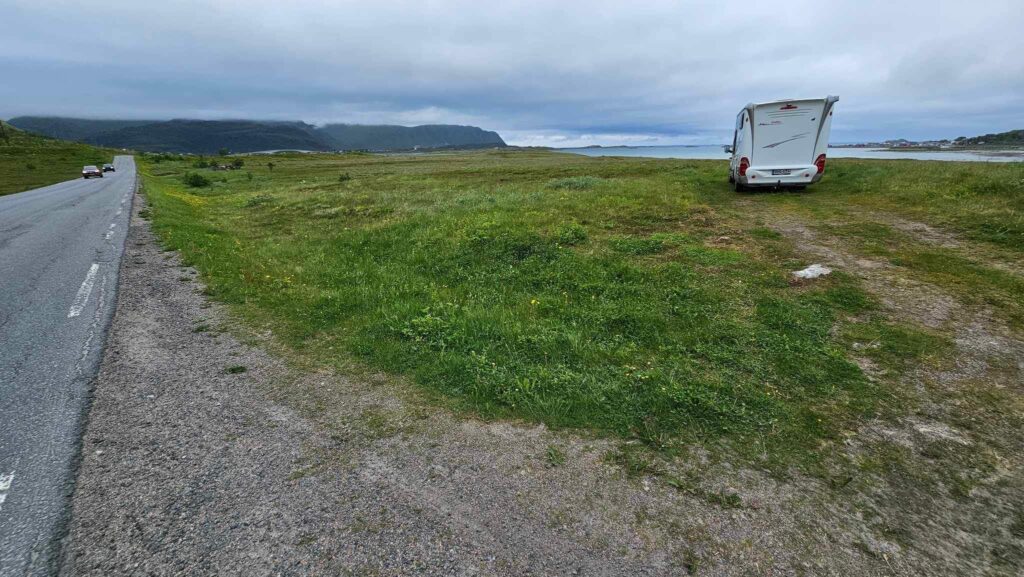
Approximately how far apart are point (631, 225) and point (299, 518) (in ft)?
40.7

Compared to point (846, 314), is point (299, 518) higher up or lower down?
lower down

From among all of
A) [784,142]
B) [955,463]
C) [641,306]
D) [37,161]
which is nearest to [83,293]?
[641,306]

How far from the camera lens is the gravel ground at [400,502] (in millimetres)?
2893

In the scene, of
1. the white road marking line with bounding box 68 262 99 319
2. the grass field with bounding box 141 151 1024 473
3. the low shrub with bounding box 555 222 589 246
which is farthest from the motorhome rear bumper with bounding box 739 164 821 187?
the white road marking line with bounding box 68 262 99 319

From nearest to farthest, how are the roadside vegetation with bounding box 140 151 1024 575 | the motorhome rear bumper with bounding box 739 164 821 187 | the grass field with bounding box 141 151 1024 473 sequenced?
the roadside vegetation with bounding box 140 151 1024 575, the grass field with bounding box 141 151 1024 473, the motorhome rear bumper with bounding box 739 164 821 187

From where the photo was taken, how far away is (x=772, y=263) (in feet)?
31.0

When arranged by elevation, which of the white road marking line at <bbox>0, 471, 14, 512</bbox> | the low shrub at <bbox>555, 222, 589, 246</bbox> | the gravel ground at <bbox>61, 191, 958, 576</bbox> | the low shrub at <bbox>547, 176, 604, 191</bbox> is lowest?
the gravel ground at <bbox>61, 191, 958, 576</bbox>

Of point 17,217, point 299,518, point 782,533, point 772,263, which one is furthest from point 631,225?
point 17,217

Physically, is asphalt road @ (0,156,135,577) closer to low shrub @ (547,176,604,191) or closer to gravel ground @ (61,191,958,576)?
gravel ground @ (61,191,958,576)

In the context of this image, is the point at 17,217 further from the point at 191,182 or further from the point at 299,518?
the point at 299,518

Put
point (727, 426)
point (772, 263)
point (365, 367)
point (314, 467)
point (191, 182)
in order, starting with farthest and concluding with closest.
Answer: point (191, 182), point (772, 263), point (365, 367), point (727, 426), point (314, 467)

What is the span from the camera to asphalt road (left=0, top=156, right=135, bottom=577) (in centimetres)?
311

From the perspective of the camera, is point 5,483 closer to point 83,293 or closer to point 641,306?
point 83,293

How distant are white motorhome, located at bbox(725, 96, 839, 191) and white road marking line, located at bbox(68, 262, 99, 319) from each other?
849 inches
